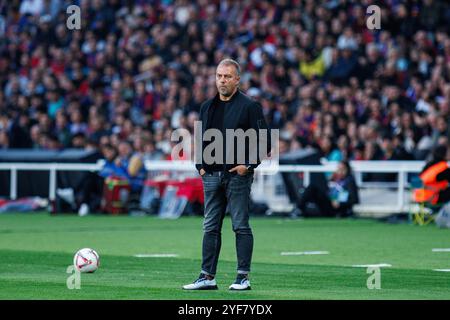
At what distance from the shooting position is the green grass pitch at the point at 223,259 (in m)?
11.5

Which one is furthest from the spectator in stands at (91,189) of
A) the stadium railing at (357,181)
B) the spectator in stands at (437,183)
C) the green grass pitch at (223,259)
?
the spectator in stands at (437,183)

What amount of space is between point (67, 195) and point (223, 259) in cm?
1208

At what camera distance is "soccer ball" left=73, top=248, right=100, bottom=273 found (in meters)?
13.2

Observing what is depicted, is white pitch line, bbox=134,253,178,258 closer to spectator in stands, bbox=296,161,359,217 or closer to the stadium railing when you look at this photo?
the stadium railing

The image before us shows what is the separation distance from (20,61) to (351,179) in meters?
15.8

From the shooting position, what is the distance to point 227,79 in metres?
11.6

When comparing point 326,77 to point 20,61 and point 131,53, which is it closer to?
point 131,53

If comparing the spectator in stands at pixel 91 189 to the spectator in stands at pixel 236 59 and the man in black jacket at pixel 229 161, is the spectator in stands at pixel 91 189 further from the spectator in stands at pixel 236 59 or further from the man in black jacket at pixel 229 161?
the man in black jacket at pixel 229 161

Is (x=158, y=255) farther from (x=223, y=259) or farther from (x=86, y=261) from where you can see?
(x=86, y=261)

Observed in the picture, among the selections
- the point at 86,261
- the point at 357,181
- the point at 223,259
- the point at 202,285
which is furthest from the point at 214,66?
the point at 202,285

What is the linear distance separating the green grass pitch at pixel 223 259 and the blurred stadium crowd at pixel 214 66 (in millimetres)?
3779

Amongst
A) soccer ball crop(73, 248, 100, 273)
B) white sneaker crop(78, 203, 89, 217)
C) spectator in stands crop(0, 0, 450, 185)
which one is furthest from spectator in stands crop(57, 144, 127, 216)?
soccer ball crop(73, 248, 100, 273)

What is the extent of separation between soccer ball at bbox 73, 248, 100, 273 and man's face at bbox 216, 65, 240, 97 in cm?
272

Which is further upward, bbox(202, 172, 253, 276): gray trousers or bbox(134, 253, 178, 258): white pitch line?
bbox(202, 172, 253, 276): gray trousers
